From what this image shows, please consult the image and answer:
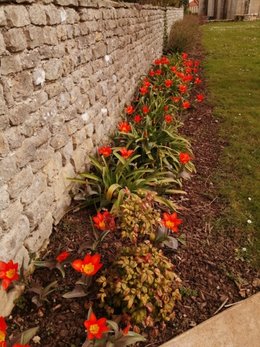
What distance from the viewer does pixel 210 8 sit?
30.0m

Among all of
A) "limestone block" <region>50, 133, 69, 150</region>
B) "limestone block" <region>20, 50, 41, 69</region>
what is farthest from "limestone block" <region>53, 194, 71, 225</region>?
"limestone block" <region>20, 50, 41, 69</region>

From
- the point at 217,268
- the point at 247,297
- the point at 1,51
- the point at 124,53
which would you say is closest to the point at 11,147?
the point at 1,51

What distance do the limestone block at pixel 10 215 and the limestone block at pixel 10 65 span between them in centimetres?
88

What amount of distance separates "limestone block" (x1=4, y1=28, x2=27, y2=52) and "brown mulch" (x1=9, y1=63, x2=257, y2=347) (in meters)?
1.57

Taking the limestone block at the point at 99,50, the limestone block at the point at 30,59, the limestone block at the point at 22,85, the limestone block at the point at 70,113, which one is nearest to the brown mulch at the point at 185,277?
the limestone block at the point at 70,113

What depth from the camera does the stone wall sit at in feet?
6.65

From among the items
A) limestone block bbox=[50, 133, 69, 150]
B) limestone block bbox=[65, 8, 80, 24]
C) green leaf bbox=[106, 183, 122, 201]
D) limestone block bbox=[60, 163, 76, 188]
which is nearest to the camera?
limestone block bbox=[50, 133, 69, 150]

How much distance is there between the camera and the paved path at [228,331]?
204 centimetres

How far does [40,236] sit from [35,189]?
0.43 meters

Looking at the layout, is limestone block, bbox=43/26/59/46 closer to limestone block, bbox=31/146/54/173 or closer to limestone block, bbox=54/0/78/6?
limestone block, bbox=54/0/78/6

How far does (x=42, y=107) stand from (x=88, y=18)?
1.40 m

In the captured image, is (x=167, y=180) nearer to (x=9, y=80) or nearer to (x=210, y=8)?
(x=9, y=80)

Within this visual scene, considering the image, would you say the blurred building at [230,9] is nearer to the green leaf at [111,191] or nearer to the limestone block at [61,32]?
the limestone block at [61,32]

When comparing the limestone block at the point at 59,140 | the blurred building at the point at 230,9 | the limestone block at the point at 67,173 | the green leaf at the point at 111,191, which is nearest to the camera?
the limestone block at the point at 59,140
